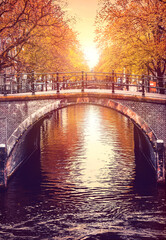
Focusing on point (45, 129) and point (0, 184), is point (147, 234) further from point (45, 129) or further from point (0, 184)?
point (45, 129)

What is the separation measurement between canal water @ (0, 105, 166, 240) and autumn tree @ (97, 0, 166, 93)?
5753 millimetres

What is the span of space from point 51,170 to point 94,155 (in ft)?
11.6

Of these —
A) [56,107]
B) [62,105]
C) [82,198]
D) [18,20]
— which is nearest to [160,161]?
[82,198]

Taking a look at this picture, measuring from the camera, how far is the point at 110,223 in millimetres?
13055

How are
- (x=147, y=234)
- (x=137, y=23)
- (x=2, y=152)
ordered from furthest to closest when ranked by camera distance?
1. (x=137, y=23)
2. (x=2, y=152)
3. (x=147, y=234)

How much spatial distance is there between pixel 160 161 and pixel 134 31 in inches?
413

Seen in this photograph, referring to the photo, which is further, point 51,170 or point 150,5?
point 150,5

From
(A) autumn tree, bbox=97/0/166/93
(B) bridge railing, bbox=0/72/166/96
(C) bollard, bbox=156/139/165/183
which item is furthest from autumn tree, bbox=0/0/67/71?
(C) bollard, bbox=156/139/165/183

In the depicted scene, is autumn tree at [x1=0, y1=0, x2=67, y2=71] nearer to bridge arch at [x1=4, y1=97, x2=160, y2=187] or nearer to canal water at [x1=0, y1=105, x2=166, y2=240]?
bridge arch at [x1=4, y1=97, x2=160, y2=187]

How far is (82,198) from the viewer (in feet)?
50.8

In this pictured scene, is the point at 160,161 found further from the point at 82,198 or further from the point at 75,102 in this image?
the point at 75,102

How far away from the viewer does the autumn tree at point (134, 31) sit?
74.7ft

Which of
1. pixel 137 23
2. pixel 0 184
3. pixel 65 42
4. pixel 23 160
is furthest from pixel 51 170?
pixel 65 42

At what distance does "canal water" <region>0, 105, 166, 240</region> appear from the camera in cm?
1255
